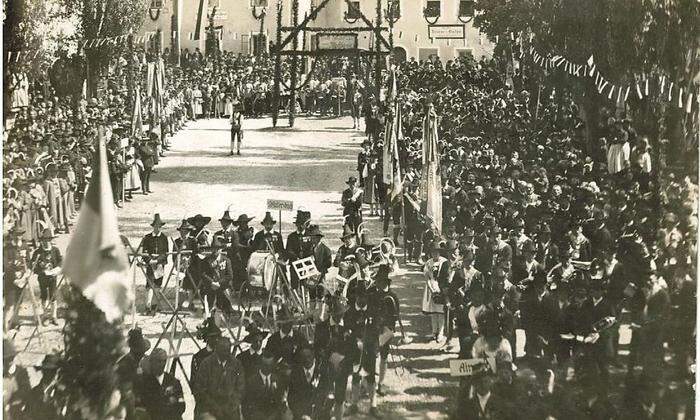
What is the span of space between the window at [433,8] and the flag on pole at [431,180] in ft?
43.7

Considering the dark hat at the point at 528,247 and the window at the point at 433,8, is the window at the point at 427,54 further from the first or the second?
the dark hat at the point at 528,247

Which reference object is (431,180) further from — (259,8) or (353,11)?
(353,11)

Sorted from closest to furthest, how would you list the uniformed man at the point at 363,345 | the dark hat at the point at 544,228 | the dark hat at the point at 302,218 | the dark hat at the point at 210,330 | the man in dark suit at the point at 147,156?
the dark hat at the point at 210,330, the uniformed man at the point at 363,345, the dark hat at the point at 544,228, the dark hat at the point at 302,218, the man in dark suit at the point at 147,156

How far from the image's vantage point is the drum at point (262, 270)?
11.1m

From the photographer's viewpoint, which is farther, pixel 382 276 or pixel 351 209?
pixel 351 209

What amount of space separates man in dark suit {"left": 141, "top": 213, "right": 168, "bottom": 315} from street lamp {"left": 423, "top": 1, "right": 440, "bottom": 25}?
16182 millimetres

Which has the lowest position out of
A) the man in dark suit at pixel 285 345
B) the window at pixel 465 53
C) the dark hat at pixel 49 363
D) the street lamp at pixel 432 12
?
the dark hat at pixel 49 363

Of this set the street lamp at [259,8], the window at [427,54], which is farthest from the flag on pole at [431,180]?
the window at [427,54]

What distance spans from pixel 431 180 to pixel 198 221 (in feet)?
11.6

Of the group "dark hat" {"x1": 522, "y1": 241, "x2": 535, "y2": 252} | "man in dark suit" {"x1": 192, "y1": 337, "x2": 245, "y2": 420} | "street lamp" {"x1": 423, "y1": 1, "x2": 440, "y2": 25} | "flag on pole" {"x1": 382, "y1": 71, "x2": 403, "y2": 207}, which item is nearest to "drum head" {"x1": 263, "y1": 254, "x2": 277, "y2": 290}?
"flag on pole" {"x1": 382, "y1": 71, "x2": 403, "y2": 207}

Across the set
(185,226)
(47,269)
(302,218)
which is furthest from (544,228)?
(47,269)

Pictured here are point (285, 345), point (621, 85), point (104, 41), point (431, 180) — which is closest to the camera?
point (285, 345)

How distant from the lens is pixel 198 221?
11141 millimetres

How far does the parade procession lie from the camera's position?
8383 millimetres
